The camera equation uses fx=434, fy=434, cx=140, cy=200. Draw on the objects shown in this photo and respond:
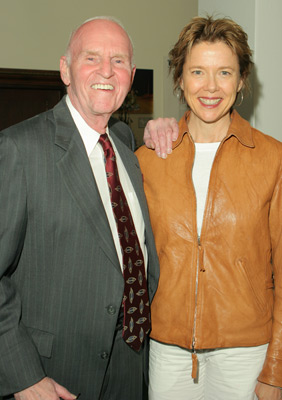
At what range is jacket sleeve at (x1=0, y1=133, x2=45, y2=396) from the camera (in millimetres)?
1315

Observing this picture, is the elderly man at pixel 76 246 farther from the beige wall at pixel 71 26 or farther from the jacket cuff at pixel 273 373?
the beige wall at pixel 71 26

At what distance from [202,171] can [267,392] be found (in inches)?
34.2

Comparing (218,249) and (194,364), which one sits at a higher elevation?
(218,249)

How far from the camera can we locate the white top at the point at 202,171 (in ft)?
5.50

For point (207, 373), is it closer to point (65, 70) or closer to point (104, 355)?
point (104, 355)

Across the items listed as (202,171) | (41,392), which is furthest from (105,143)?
(41,392)

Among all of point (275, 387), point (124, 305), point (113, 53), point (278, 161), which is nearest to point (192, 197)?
point (278, 161)

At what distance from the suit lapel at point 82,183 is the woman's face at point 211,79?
518 millimetres

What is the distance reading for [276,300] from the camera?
168 centimetres

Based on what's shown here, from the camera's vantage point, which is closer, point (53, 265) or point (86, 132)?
point (53, 265)

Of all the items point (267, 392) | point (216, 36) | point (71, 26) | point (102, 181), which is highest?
point (71, 26)

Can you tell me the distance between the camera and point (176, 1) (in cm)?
483

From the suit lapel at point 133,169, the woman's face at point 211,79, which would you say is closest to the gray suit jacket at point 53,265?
the suit lapel at point 133,169

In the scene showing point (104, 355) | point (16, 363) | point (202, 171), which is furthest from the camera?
point (202, 171)
